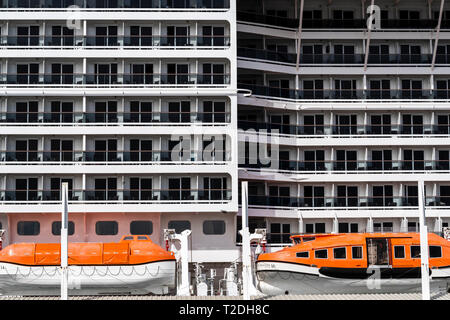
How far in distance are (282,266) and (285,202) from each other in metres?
13.5

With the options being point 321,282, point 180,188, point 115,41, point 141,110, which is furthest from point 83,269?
point 115,41

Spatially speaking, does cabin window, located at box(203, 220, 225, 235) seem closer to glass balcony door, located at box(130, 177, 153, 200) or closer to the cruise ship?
the cruise ship

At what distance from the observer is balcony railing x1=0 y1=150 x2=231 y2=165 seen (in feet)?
171

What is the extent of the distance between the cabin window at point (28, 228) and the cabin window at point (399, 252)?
23784 millimetres

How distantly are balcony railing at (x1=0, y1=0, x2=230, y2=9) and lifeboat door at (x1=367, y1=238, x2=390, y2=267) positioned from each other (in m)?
20.2

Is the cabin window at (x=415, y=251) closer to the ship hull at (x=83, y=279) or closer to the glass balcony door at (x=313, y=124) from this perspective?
the ship hull at (x=83, y=279)

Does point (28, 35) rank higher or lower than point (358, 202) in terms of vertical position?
higher

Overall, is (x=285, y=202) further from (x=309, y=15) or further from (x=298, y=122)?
(x=309, y=15)

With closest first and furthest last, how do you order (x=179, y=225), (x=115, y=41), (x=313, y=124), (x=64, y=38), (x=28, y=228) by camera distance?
(x=28, y=228) < (x=179, y=225) < (x=64, y=38) < (x=115, y=41) < (x=313, y=124)

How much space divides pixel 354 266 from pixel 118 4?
979 inches

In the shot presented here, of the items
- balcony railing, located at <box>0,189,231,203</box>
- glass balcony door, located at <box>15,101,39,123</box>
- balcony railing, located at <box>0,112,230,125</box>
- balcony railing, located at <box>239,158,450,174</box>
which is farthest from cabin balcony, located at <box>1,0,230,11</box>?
balcony railing, located at <box>0,189,231,203</box>

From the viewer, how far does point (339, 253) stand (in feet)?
142

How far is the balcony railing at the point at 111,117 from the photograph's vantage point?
52.4 metres

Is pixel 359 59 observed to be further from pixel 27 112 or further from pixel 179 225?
pixel 27 112
